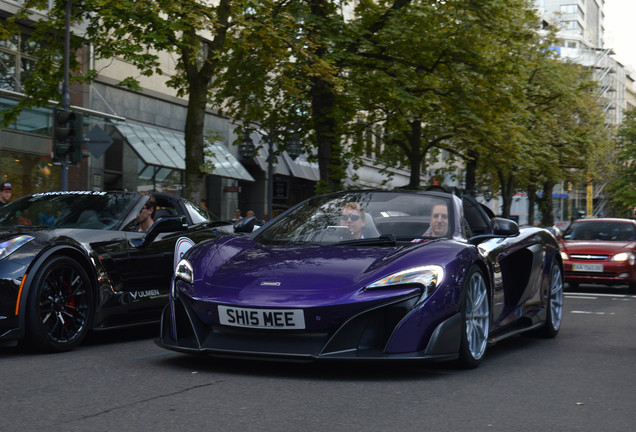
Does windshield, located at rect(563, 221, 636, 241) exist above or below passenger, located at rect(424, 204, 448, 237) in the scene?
below

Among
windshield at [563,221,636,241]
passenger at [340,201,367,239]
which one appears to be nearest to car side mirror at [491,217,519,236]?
passenger at [340,201,367,239]

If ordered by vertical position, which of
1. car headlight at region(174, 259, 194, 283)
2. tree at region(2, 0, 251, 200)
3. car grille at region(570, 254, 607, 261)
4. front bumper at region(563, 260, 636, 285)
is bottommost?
front bumper at region(563, 260, 636, 285)

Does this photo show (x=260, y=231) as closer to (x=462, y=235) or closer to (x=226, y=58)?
→ (x=462, y=235)

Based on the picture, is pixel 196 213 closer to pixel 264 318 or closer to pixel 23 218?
pixel 23 218

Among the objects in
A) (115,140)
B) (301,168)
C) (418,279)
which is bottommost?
(418,279)

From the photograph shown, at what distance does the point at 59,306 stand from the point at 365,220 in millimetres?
2429

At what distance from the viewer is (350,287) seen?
5.82m

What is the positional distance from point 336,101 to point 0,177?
8.74 m

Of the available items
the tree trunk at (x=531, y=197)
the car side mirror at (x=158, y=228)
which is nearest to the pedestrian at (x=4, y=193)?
the car side mirror at (x=158, y=228)

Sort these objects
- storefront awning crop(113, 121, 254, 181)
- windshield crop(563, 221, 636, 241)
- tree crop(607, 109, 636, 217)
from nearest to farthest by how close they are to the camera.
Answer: windshield crop(563, 221, 636, 241), storefront awning crop(113, 121, 254, 181), tree crop(607, 109, 636, 217)

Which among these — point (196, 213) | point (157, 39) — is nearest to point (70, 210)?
point (196, 213)

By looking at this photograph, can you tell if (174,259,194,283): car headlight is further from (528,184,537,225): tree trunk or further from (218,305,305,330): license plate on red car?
(528,184,537,225): tree trunk

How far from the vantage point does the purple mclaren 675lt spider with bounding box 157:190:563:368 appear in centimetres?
575

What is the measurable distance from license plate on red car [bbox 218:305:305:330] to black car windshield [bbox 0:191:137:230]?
8.81ft
